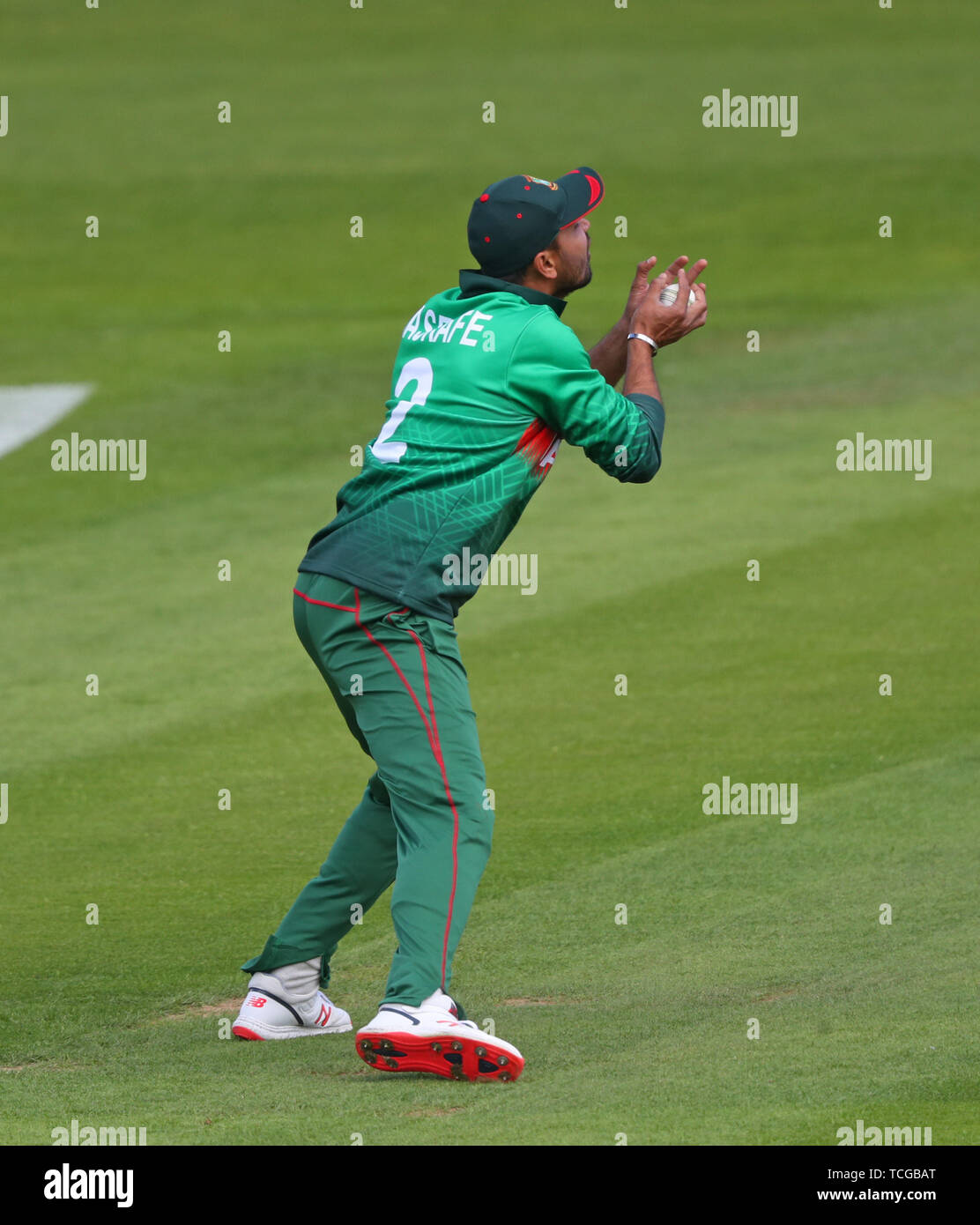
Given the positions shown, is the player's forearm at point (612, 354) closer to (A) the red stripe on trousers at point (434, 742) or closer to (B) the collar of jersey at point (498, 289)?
(B) the collar of jersey at point (498, 289)

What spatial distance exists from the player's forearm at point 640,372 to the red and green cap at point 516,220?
1.21 ft

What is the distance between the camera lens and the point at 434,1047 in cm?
501

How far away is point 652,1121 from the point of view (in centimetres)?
449

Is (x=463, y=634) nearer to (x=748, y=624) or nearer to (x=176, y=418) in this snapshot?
(x=748, y=624)

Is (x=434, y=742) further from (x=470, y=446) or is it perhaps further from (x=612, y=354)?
(x=612, y=354)

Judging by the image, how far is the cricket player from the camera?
518 cm

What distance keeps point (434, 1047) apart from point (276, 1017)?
809mm

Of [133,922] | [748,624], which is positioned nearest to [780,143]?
[748,624]

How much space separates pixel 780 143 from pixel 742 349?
1023 cm

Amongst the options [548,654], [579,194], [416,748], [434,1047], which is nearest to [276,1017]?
[434,1047]

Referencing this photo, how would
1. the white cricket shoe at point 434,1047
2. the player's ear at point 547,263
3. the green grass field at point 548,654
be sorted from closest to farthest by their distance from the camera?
the white cricket shoe at point 434,1047 < the green grass field at point 548,654 < the player's ear at point 547,263

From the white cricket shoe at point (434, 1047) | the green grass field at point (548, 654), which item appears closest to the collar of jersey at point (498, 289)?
the white cricket shoe at point (434, 1047)

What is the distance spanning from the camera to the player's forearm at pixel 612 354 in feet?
18.6

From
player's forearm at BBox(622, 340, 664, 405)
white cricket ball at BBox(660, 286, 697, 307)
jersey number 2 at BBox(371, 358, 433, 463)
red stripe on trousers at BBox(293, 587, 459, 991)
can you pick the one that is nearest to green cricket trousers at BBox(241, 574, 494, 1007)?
red stripe on trousers at BBox(293, 587, 459, 991)
